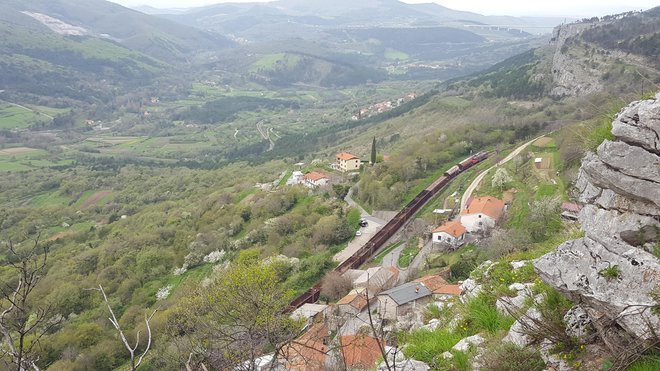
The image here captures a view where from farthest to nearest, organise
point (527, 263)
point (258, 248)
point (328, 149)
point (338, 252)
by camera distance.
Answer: point (328, 149)
point (258, 248)
point (338, 252)
point (527, 263)

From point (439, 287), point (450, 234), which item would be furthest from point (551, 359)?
point (450, 234)

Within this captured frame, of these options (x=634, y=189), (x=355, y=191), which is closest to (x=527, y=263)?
(x=634, y=189)

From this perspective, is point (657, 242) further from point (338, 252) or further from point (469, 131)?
point (469, 131)

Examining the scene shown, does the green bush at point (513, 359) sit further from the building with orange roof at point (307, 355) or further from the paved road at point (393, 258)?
the paved road at point (393, 258)

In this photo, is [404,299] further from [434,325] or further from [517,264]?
[434,325]

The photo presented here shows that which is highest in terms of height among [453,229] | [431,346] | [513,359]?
[513,359]

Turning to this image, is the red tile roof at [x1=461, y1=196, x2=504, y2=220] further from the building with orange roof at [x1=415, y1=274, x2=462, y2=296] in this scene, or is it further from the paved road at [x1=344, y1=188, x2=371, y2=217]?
the paved road at [x1=344, y1=188, x2=371, y2=217]
